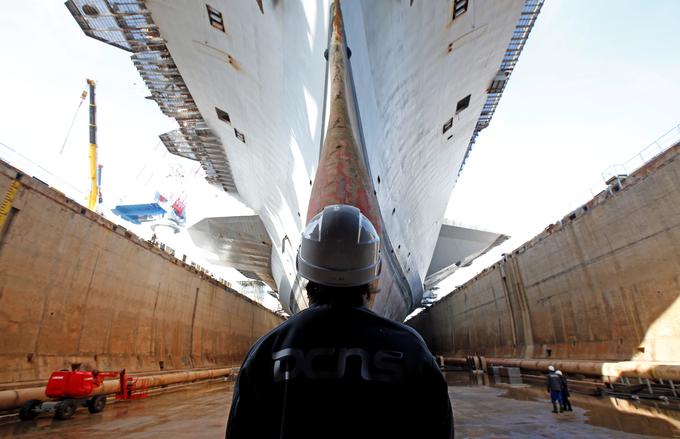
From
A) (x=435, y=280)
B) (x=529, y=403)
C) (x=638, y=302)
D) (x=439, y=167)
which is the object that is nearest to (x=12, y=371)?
(x=529, y=403)

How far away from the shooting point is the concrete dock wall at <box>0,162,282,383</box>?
6707mm

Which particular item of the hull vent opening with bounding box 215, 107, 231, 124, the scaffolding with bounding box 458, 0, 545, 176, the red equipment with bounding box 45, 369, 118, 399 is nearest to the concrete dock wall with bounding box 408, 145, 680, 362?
the scaffolding with bounding box 458, 0, 545, 176

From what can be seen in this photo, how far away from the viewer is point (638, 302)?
8406mm

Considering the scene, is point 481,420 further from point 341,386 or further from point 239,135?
point 239,135

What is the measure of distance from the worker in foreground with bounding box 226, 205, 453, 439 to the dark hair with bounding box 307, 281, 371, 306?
0.29ft

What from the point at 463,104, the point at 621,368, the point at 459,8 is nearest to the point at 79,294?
the point at 459,8

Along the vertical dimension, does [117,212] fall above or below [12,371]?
above

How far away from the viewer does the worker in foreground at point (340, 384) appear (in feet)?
3.22

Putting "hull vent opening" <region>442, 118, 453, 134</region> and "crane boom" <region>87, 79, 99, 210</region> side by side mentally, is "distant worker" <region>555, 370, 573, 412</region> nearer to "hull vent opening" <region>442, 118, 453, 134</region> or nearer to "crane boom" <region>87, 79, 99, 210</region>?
"hull vent opening" <region>442, 118, 453, 134</region>

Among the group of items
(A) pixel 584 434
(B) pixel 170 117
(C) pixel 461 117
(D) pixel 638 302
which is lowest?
(A) pixel 584 434

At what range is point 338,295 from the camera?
1296 millimetres

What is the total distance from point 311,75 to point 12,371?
7751mm

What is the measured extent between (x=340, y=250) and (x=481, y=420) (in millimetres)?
5541

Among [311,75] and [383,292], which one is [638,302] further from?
[311,75]
